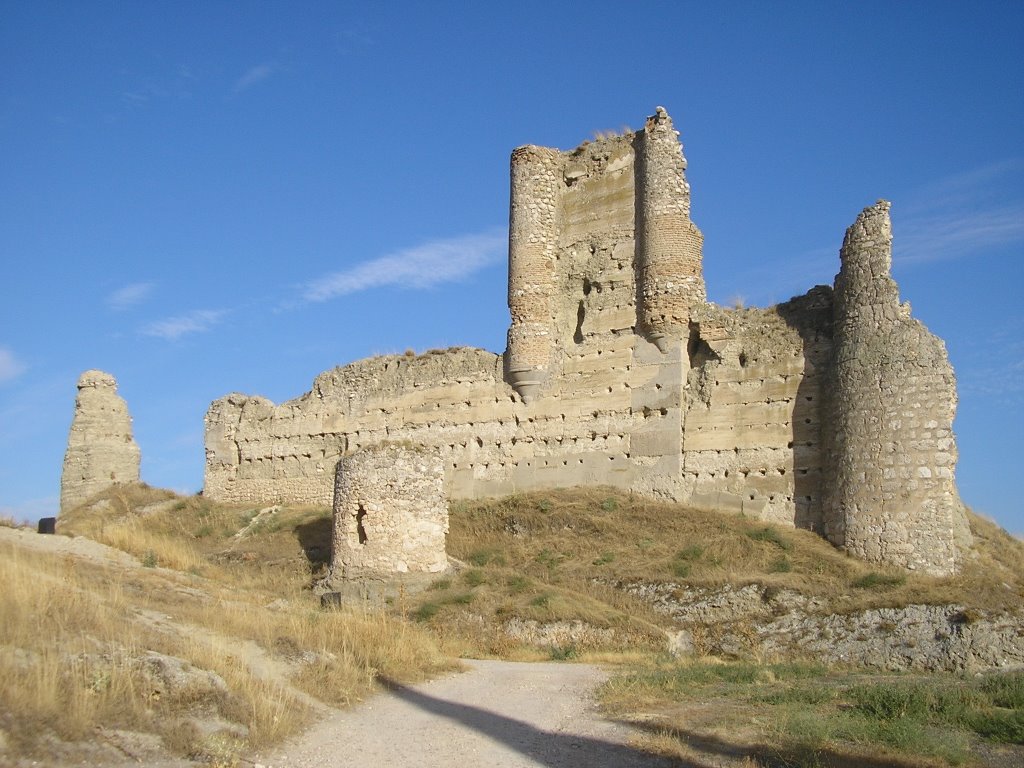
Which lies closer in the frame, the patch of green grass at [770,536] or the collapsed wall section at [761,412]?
the patch of green grass at [770,536]

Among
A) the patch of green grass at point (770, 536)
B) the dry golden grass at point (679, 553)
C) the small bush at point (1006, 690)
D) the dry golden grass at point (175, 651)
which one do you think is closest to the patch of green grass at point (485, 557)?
the dry golden grass at point (679, 553)

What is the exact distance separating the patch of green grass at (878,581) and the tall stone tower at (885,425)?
847 millimetres

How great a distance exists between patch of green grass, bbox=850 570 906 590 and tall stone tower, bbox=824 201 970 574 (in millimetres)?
847

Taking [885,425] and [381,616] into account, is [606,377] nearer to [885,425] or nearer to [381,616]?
[885,425]

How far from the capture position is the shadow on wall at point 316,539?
65.5ft

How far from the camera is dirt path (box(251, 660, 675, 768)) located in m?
7.55

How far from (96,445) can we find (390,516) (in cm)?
1374

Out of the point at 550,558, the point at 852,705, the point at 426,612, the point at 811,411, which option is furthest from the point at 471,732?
the point at 811,411

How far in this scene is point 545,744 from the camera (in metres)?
8.15

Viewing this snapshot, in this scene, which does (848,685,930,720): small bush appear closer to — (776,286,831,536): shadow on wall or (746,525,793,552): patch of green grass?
(746,525,793,552): patch of green grass

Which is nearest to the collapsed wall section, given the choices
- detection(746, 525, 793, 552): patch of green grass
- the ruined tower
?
detection(746, 525, 793, 552): patch of green grass

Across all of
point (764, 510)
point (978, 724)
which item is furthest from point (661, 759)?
point (764, 510)

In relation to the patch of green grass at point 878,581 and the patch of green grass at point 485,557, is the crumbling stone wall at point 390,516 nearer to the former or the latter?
the patch of green grass at point 485,557

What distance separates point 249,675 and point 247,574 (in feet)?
34.1
